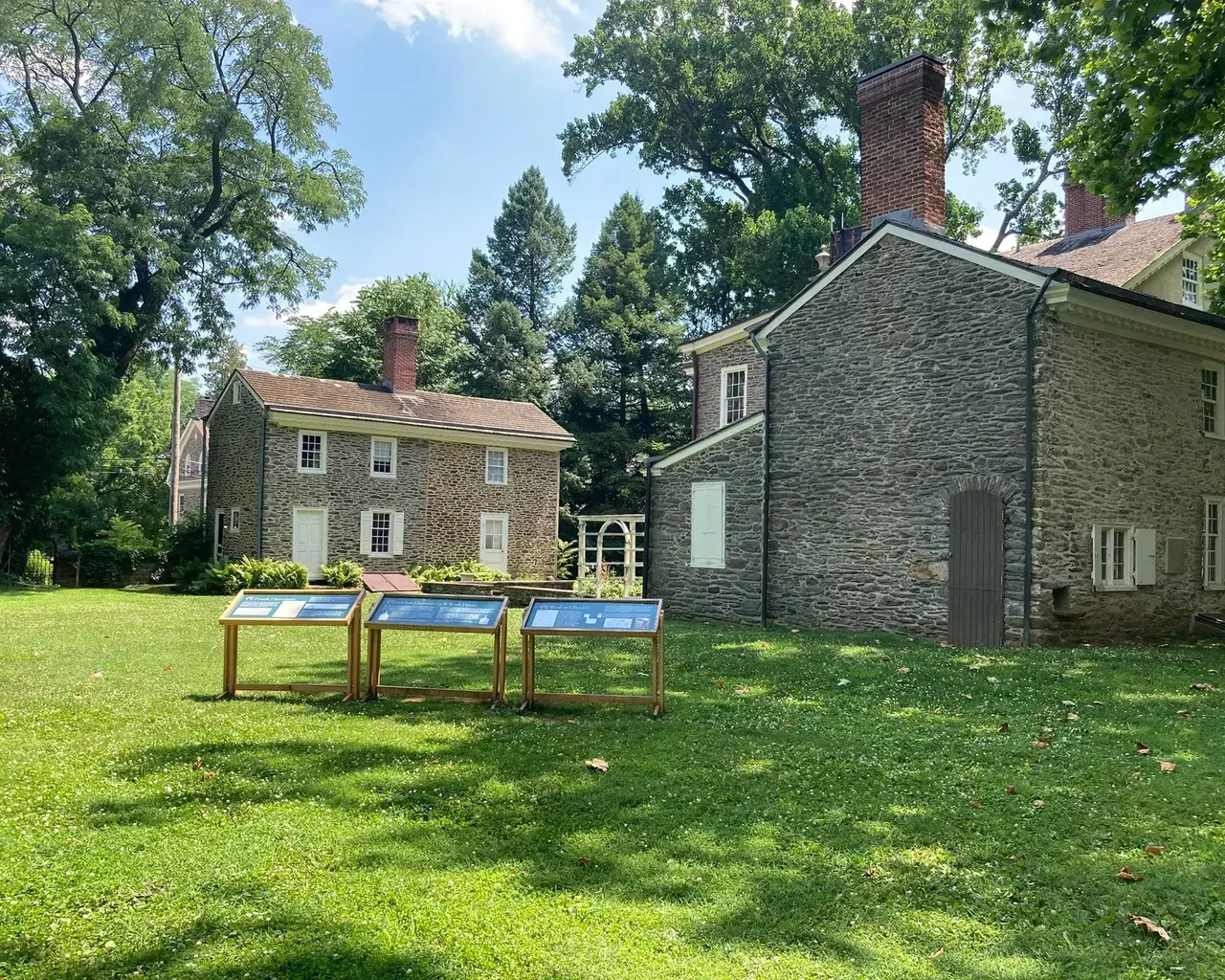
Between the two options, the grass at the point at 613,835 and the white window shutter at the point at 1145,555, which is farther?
the white window shutter at the point at 1145,555

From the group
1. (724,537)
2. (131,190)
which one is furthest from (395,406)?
(724,537)

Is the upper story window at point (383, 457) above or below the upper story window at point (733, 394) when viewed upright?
below

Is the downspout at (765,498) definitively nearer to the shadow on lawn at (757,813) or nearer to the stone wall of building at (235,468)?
the shadow on lawn at (757,813)

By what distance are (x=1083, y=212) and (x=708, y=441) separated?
39.8 feet

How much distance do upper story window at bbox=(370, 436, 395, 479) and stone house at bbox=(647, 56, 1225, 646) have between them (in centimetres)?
1343

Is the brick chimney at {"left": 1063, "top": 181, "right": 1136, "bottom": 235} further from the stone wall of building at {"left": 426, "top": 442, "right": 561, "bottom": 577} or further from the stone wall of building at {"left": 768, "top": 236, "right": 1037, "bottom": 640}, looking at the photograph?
the stone wall of building at {"left": 426, "top": 442, "right": 561, "bottom": 577}

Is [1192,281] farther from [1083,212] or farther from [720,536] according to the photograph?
[720,536]

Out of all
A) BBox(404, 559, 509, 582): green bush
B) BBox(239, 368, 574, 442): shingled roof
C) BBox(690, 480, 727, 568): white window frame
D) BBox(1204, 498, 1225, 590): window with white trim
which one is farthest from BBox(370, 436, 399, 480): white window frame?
BBox(1204, 498, 1225, 590): window with white trim

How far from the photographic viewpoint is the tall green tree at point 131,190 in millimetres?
25750

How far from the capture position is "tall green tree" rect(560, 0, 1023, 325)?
34250mm

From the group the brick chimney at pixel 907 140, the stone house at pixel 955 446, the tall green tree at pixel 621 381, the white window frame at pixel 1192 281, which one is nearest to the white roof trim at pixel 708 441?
the stone house at pixel 955 446

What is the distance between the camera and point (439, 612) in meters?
8.79

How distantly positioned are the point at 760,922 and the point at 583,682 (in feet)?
20.0

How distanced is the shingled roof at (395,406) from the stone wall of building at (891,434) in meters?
15.4
